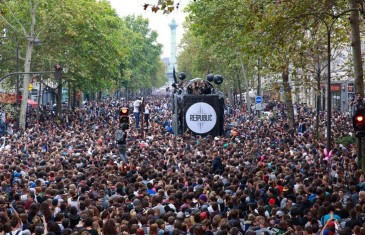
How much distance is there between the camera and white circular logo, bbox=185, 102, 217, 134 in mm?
33812

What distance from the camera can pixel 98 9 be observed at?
54656 mm

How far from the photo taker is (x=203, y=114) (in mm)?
33969

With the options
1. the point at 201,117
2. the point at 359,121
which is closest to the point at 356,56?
the point at 359,121

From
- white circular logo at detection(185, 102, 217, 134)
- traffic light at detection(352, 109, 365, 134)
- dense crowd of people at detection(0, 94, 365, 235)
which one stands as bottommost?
dense crowd of people at detection(0, 94, 365, 235)

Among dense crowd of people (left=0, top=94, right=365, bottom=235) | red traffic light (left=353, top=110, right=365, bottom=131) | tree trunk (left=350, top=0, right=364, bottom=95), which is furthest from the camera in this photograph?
tree trunk (left=350, top=0, right=364, bottom=95)

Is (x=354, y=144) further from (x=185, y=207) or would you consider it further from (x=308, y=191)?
(x=185, y=207)

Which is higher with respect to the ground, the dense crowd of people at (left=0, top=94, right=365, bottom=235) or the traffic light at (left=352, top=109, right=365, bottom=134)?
the traffic light at (left=352, top=109, right=365, bottom=134)

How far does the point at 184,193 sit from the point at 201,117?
18305 millimetres

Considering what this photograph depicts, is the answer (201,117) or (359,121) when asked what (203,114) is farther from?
(359,121)

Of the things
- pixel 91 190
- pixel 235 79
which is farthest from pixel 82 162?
pixel 235 79

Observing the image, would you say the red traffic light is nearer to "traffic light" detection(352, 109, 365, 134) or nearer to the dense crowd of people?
"traffic light" detection(352, 109, 365, 134)

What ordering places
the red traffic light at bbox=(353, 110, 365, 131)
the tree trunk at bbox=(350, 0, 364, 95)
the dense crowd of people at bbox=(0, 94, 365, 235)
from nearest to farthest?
the dense crowd of people at bbox=(0, 94, 365, 235) < the red traffic light at bbox=(353, 110, 365, 131) < the tree trunk at bbox=(350, 0, 364, 95)

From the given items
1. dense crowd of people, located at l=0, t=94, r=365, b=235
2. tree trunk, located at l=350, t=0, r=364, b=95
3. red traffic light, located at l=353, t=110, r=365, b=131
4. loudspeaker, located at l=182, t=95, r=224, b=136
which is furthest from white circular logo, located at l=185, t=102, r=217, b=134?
red traffic light, located at l=353, t=110, r=365, b=131

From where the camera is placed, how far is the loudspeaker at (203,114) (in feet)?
111
